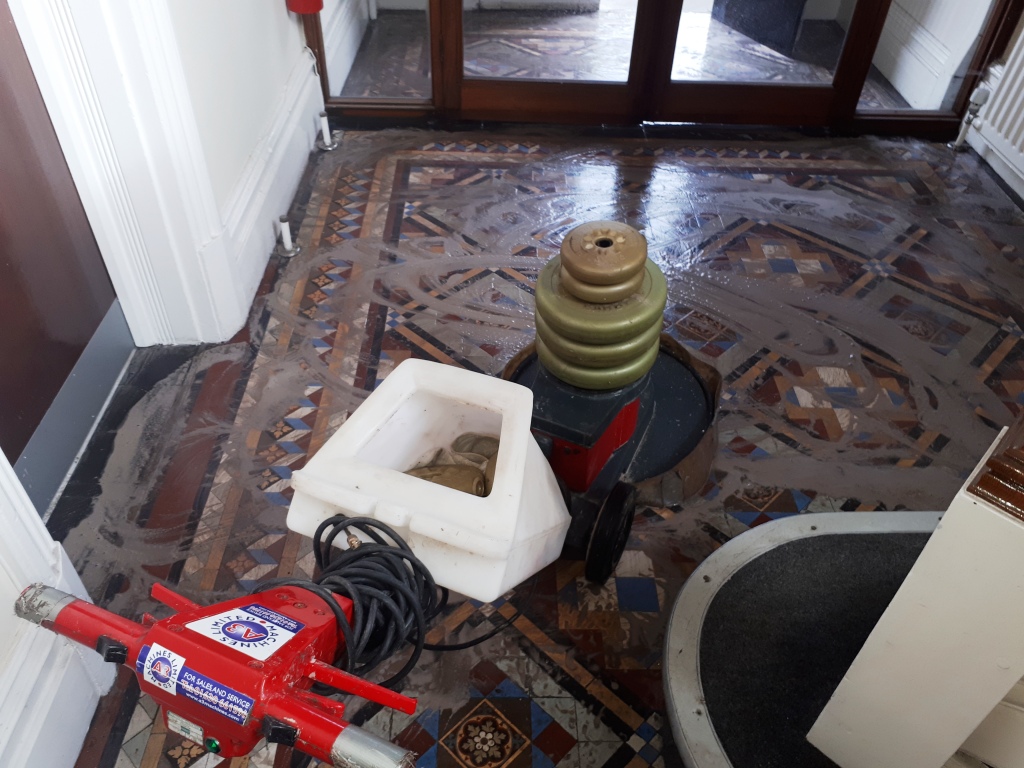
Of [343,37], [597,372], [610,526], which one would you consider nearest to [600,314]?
[597,372]

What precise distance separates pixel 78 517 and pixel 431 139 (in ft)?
6.77

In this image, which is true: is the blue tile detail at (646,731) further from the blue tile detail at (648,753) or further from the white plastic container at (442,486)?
the white plastic container at (442,486)

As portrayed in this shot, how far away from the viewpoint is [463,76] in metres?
3.12

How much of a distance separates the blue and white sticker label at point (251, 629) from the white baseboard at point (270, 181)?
4.28 feet

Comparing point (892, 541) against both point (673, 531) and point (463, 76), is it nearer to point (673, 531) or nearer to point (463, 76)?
point (673, 531)

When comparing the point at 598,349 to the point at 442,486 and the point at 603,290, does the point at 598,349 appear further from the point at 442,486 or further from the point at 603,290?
the point at 442,486

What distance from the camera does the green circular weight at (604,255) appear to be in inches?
58.2

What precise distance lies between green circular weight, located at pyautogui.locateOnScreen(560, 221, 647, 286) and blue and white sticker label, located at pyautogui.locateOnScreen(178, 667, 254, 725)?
3.22 feet

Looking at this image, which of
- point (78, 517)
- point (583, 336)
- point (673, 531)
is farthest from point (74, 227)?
point (673, 531)

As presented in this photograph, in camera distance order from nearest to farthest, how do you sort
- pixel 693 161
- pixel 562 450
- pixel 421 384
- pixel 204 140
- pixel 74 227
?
pixel 421 384 → pixel 562 450 → pixel 74 227 → pixel 204 140 → pixel 693 161

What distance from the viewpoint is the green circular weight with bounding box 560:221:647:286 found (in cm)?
148

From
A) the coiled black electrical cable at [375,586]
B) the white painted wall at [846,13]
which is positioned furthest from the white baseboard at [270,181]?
the white painted wall at [846,13]

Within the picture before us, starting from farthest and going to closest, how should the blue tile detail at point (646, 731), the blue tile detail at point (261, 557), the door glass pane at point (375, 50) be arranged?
the door glass pane at point (375, 50), the blue tile detail at point (261, 557), the blue tile detail at point (646, 731)

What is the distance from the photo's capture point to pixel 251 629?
0.86m
